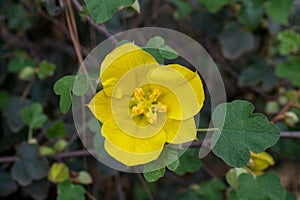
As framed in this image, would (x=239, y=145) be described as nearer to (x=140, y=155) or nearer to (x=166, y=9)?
(x=140, y=155)

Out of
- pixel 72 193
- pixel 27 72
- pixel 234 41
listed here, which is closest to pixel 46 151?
pixel 72 193

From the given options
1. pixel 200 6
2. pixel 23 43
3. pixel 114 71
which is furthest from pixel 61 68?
pixel 114 71

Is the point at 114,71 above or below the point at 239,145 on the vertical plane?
above

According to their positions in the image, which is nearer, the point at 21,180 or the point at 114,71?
the point at 114,71

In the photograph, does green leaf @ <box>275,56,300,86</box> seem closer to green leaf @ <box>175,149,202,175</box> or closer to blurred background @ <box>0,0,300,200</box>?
blurred background @ <box>0,0,300,200</box>

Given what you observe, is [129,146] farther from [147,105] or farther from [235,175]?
[235,175]

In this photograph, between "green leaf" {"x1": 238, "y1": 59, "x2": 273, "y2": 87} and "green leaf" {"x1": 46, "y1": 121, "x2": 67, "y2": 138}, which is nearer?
"green leaf" {"x1": 46, "y1": 121, "x2": 67, "y2": 138}

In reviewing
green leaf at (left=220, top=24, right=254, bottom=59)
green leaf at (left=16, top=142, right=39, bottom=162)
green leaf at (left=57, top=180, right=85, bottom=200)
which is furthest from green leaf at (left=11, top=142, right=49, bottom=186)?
green leaf at (left=220, top=24, right=254, bottom=59)

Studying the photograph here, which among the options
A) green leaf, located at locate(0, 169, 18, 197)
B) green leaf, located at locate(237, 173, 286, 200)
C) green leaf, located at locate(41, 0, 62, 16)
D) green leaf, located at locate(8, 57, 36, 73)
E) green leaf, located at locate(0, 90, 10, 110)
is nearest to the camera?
green leaf, located at locate(237, 173, 286, 200)
